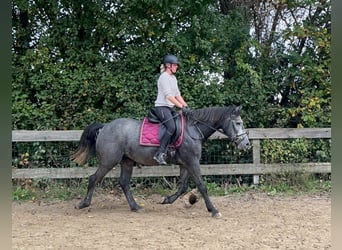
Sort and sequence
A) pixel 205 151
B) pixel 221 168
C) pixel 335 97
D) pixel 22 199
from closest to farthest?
pixel 335 97
pixel 22 199
pixel 221 168
pixel 205 151

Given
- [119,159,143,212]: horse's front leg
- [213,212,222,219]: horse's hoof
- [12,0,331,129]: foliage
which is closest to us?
[213,212,222,219]: horse's hoof

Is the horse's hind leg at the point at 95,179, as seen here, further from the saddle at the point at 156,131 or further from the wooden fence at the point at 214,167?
the wooden fence at the point at 214,167

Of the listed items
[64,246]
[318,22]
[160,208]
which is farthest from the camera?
[318,22]

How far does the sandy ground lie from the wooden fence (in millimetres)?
580

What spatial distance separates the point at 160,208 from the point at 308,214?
2.32 m

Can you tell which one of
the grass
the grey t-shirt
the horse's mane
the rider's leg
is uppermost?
the grey t-shirt

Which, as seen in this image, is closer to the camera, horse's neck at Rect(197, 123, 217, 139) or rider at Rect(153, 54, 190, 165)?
rider at Rect(153, 54, 190, 165)

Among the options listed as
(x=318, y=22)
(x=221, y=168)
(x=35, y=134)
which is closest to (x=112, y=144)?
(x=35, y=134)

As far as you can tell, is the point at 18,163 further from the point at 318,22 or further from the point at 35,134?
the point at 318,22

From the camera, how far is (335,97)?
2.51ft

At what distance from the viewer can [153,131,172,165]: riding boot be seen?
551cm

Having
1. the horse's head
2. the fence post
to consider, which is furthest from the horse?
the fence post

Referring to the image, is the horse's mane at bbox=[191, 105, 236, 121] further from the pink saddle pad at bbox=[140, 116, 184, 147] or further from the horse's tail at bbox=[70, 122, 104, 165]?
the horse's tail at bbox=[70, 122, 104, 165]

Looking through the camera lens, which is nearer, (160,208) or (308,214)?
(308,214)
